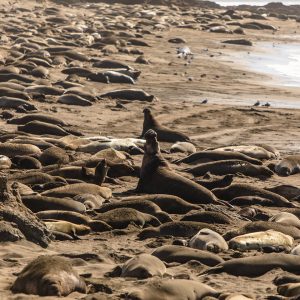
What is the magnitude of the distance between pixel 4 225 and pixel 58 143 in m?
5.64

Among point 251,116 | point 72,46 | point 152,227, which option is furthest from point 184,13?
point 152,227

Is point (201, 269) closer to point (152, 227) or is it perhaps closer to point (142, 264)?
point (142, 264)

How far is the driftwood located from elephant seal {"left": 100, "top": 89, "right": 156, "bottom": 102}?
10.9 meters

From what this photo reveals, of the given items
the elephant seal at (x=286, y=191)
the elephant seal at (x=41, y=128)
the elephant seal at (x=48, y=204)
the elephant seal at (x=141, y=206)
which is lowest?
the elephant seal at (x=41, y=128)

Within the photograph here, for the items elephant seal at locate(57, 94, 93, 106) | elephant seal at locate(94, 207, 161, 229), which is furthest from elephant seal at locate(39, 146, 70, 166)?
elephant seal at locate(57, 94, 93, 106)

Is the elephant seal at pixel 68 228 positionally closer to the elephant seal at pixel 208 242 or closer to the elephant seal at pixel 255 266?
the elephant seal at pixel 208 242

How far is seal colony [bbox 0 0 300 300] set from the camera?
6195 millimetres

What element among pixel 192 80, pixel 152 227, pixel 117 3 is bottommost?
pixel 117 3

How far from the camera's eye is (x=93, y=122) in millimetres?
15352

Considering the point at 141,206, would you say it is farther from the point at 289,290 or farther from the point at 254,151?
the point at 254,151

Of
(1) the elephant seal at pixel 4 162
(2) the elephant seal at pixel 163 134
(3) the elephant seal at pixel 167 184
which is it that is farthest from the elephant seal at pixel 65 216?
(2) the elephant seal at pixel 163 134

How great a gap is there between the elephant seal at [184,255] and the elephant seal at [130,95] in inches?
441

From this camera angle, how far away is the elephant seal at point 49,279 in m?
5.45

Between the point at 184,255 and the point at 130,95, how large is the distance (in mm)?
11414
